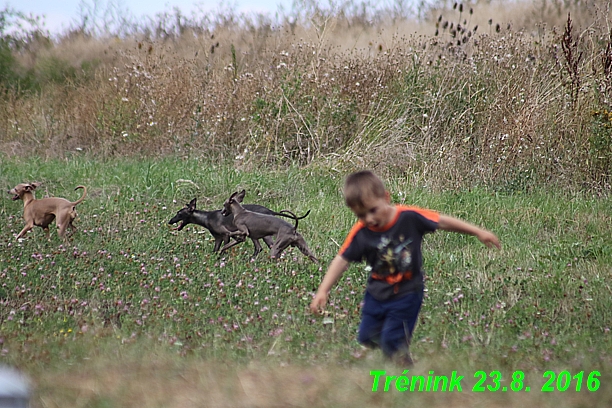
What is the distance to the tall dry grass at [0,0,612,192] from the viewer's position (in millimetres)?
10797

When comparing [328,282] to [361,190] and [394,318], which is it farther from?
[361,190]

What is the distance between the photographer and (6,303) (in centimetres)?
615

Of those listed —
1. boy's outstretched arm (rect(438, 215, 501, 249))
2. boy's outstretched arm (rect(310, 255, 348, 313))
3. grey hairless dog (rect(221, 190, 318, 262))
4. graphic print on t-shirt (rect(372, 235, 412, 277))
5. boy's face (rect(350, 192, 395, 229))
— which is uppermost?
boy's face (rect(350, 192, 395, 229))

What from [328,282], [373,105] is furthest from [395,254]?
[373,105]

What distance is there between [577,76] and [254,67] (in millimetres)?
6044

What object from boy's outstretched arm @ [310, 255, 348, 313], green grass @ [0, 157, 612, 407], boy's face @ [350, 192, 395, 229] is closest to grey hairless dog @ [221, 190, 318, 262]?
green grass @ [0, 157, 612, 407]

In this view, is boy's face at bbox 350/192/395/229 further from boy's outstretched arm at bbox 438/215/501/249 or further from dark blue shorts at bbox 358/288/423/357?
dark blue shorts at bbox 358/288/423/357

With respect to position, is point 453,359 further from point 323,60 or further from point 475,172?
point 323,60

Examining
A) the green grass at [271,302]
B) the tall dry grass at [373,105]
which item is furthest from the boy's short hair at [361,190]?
the tall dry grass at [373,105]

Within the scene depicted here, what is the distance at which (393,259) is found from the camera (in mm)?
4320

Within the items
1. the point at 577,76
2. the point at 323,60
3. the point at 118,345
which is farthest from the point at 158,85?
the point at 118,345

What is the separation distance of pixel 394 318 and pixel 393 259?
34cm

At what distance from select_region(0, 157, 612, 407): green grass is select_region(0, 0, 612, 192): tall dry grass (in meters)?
0.94

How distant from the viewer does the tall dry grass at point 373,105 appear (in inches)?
425
